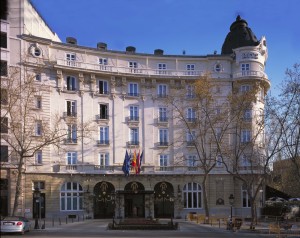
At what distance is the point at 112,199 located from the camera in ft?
189

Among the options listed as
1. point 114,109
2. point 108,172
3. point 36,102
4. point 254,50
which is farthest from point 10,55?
point 254,50

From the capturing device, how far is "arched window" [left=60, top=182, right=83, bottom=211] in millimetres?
54344

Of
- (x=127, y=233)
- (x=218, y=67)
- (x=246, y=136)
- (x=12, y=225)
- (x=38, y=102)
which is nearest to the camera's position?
(x=12, y=225)

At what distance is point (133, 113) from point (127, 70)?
5.85 m

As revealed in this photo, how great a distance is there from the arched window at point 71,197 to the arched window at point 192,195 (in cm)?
1384

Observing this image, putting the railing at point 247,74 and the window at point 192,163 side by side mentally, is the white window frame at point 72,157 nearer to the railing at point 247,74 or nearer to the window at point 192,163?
the window at point 192,163

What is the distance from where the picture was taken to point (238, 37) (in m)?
65.1

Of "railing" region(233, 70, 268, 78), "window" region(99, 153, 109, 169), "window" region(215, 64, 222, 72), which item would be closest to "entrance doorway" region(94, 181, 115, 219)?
"window" region(99, 153, 109, 169)

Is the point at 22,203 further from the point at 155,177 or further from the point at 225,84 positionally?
the point at 225,84

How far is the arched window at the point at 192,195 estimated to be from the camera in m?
59.2

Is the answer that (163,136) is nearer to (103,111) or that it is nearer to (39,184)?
(103,111)

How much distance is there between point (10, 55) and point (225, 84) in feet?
94.2

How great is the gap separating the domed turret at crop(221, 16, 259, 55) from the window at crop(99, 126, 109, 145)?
21.9 meters

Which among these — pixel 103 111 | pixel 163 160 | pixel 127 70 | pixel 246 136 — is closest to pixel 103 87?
pixel 103 111
